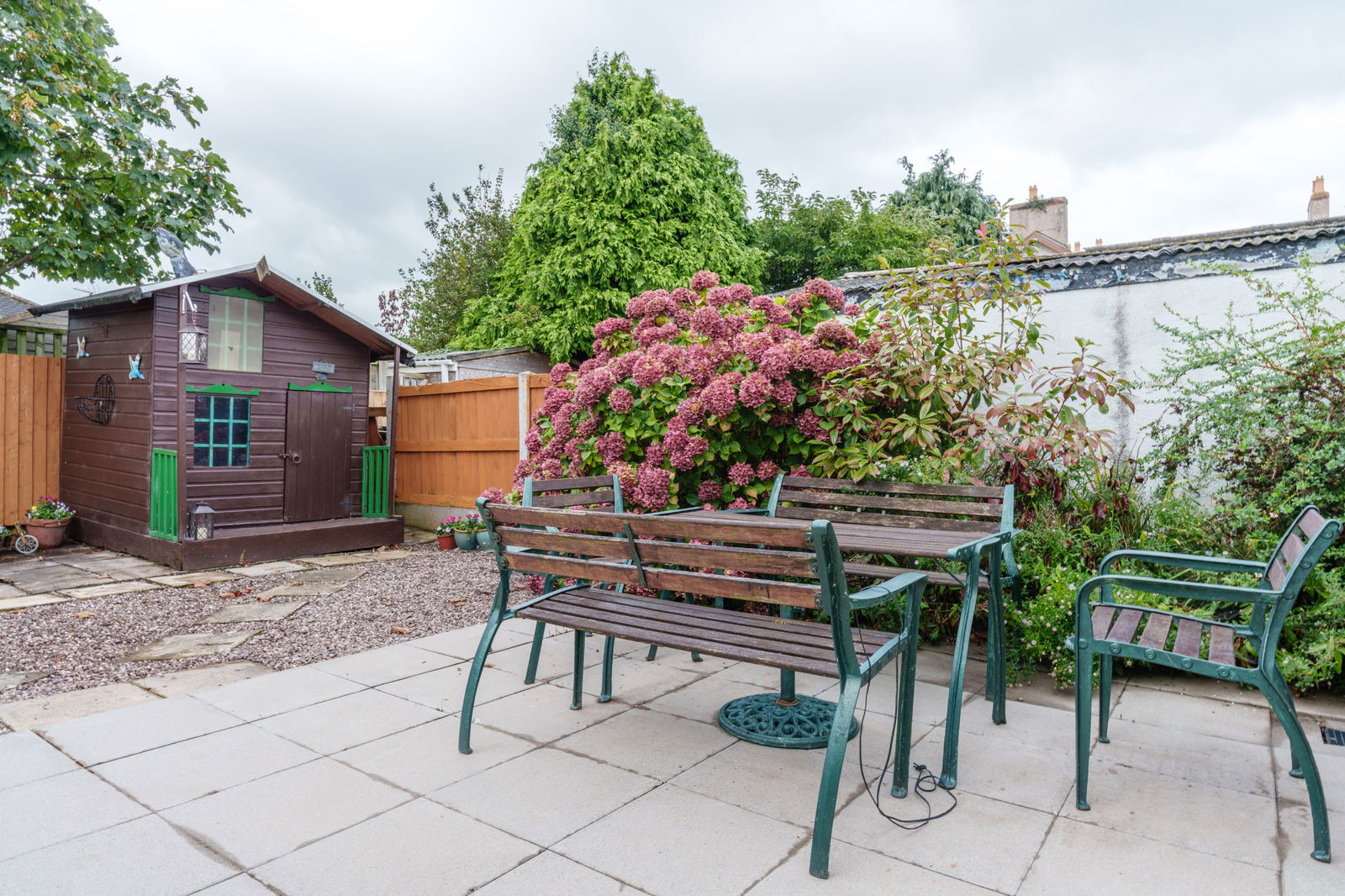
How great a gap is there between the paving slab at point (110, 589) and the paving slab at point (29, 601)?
0.33ft

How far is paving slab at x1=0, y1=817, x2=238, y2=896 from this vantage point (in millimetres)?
1897

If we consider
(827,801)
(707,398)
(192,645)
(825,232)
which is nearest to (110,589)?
(192,645)

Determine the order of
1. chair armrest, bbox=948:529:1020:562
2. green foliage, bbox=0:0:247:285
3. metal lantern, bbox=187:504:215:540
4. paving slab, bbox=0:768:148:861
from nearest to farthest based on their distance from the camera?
paving slab, bbox=0:768:148:861, chair armrest, bbox=948:529:1020:562, metal lantern, bbox=187:504:215:540, green foliage, bbox=0:0:247:285

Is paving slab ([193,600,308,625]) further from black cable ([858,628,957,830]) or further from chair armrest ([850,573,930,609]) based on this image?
chair armrest ([850,573,930,609])

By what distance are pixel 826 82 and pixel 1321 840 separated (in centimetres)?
1129

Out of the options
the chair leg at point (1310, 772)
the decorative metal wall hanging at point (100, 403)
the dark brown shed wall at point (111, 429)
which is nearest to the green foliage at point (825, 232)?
the dark brown shed wall at point (111, 429)

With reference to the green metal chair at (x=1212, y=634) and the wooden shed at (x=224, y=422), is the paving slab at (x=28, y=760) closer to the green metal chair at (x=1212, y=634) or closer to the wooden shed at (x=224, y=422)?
the green metal chair at (x=1212, y=634)

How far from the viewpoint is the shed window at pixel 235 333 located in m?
7.50

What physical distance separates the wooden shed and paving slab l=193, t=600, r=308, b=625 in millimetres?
1932

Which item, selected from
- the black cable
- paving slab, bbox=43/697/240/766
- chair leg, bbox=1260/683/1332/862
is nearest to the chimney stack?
chair leg, bbox=1260/683/1332/862

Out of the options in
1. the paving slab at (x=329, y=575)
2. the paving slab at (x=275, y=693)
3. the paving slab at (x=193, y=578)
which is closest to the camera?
the paving slab at (x=275, y=693)

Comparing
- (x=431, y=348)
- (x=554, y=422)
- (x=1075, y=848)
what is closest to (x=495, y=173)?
(x=431, y=348)

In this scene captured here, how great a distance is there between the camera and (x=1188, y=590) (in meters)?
2.24

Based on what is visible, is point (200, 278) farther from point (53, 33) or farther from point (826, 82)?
point (826, 82)
